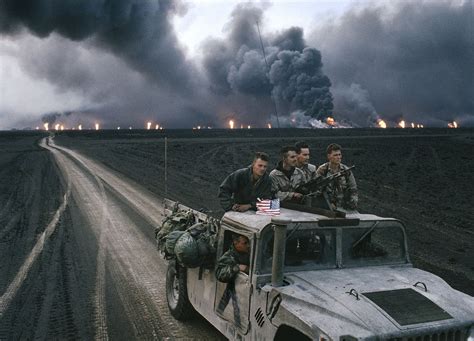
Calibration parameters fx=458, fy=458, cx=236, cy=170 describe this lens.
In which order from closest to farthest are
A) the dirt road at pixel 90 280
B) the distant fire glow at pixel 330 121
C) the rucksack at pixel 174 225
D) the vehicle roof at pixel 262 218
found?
the vehicle roof at pixel 262 218, the dirt road at pixel 90 280, the rucksack at pixel 174 225, the distant fire glow at pixel 330 121

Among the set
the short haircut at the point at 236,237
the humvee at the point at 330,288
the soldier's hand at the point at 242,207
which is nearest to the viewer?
the humvee at the point at 330,288

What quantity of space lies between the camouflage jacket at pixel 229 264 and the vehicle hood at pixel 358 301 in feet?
2.16

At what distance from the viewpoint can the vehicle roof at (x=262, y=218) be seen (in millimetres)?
5078

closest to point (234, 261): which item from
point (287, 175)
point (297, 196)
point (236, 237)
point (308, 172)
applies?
point (236, 237)

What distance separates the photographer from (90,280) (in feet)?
29.5

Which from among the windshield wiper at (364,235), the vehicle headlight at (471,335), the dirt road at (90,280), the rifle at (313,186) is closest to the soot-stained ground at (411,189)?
the dirt road at (90,280)

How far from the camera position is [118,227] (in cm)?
1362

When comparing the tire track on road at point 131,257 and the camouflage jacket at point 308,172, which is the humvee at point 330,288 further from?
the camouflage jacket at point 308,172

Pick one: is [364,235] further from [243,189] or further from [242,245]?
[243,189]

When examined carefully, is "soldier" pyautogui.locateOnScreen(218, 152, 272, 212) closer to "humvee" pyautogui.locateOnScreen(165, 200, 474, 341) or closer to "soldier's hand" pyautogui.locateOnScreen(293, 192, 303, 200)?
"soldier's hand" pyautogui.locateOnScreen(293, 192, 303, 200)

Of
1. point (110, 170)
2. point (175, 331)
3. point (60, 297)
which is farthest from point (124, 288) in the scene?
point (110, 170)

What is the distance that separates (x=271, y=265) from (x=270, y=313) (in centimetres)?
55

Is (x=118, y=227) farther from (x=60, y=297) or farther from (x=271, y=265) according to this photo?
(x=271, y=265)

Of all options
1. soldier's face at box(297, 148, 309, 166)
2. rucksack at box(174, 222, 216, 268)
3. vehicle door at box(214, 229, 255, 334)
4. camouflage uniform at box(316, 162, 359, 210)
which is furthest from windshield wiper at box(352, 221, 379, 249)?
soldier's face at box(297, 148, 309, 166)
